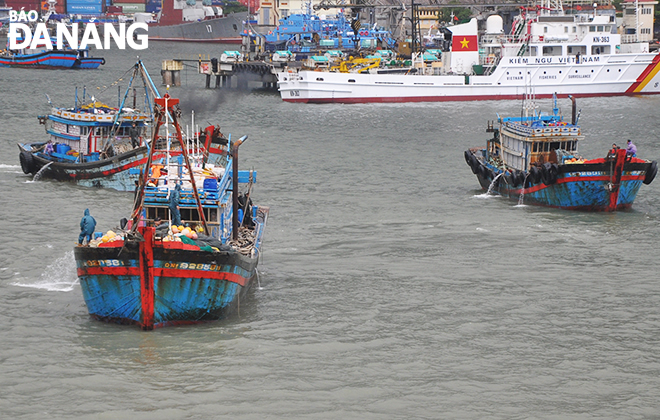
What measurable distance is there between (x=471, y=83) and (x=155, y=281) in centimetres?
7392

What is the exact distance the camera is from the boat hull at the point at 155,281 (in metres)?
22.3

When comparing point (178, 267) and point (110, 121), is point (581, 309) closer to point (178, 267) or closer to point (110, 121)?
point (178, 267)

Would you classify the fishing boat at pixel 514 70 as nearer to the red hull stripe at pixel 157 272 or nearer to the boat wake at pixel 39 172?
the boat wake at pixel 39 172

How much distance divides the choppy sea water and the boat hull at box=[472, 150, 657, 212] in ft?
2.67

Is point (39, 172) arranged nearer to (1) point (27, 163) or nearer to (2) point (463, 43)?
(1) point (27, 163)

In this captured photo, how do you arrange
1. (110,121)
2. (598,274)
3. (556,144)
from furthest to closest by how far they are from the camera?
(110,121) → (556,144) → (598,274)

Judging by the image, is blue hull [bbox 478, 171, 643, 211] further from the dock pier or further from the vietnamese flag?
the dock pier

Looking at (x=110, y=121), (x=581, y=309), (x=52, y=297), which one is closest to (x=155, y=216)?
(x=52, y=297)

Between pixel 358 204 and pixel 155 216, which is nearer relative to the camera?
pixel 155 216

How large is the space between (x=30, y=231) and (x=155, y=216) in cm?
1215

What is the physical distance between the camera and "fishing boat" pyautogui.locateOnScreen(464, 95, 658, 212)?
3838cm

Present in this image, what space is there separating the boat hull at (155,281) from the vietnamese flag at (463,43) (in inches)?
2889

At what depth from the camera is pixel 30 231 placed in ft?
114

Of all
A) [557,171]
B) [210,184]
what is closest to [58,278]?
[210,184]
